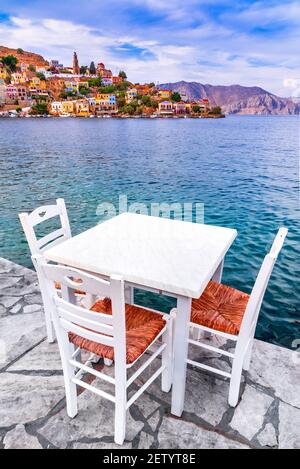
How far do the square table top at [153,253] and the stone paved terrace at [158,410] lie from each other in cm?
95

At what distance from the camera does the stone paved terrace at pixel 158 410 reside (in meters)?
1.88

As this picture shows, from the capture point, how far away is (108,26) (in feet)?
326

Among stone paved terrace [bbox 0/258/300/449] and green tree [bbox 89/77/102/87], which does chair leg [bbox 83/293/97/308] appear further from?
green tree [bbox 89/77/102/87]

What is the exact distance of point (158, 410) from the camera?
2.09 m

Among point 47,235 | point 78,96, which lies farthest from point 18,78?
point 47,235

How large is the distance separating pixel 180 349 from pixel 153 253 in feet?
2.20

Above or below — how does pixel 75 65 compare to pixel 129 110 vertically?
above

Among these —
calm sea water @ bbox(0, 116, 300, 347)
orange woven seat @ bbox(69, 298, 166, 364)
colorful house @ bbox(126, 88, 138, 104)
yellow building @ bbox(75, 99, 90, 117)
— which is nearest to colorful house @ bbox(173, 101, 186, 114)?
colorful house @ bbox(126, 88, 138, 104)

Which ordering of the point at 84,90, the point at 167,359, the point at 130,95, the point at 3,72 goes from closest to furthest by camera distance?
the point at 167,359 < the point at 130,95 < the point at 84,90 < the point at 3,72

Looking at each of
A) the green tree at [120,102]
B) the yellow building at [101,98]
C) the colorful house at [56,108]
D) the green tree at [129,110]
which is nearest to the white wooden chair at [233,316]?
the green tree at [129,110]

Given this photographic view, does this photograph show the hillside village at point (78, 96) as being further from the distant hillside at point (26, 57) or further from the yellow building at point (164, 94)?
the distant hillside at point (26, 57)

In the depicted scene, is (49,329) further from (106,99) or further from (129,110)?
(106,99)

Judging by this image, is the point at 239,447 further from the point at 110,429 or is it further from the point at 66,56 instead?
the point at 66,56

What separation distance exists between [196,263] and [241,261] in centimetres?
422
